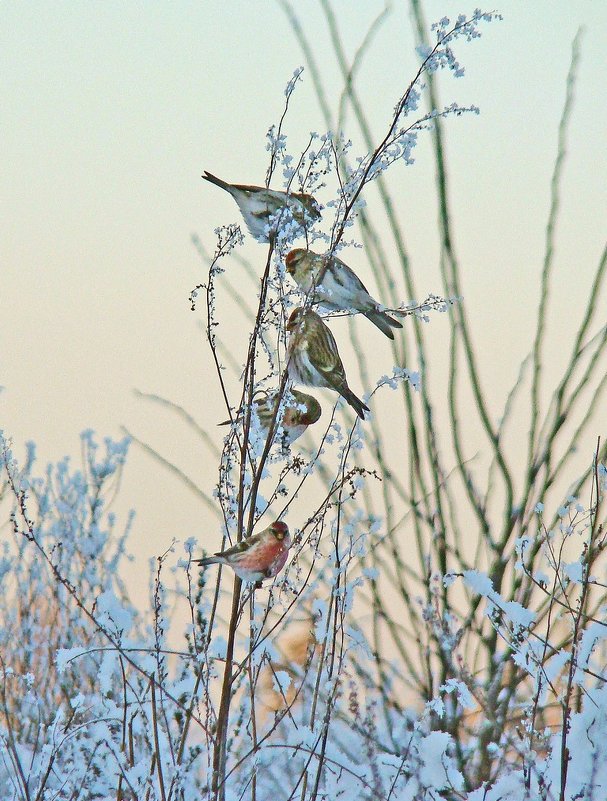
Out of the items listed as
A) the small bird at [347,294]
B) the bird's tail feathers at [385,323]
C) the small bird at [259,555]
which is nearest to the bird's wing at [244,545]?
the small bird at [259,555]

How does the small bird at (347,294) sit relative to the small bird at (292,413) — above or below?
above

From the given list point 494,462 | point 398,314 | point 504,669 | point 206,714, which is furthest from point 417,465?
point 206,714

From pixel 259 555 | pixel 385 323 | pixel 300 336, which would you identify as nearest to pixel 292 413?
pixel 300 336

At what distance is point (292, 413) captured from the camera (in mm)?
2947

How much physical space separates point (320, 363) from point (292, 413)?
0.45 meters

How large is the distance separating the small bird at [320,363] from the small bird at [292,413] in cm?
8

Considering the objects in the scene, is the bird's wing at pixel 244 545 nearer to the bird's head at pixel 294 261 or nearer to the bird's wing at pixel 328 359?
the bird's wing at pixel 328 359

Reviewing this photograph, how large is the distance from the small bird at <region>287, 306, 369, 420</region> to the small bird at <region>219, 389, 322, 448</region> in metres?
0.08

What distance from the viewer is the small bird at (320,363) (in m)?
3.19

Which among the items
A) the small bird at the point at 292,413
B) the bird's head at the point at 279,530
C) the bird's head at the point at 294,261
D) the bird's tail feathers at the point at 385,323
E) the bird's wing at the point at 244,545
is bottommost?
the bird's wing at the point at 244,545

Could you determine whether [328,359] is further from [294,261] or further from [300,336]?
[294,261]

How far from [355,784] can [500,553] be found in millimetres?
1169

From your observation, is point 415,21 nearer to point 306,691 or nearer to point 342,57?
point 342,57

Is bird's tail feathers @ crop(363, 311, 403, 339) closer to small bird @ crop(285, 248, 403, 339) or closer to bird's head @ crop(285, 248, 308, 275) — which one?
small bird @ crop(285, 248, 403, 339)
